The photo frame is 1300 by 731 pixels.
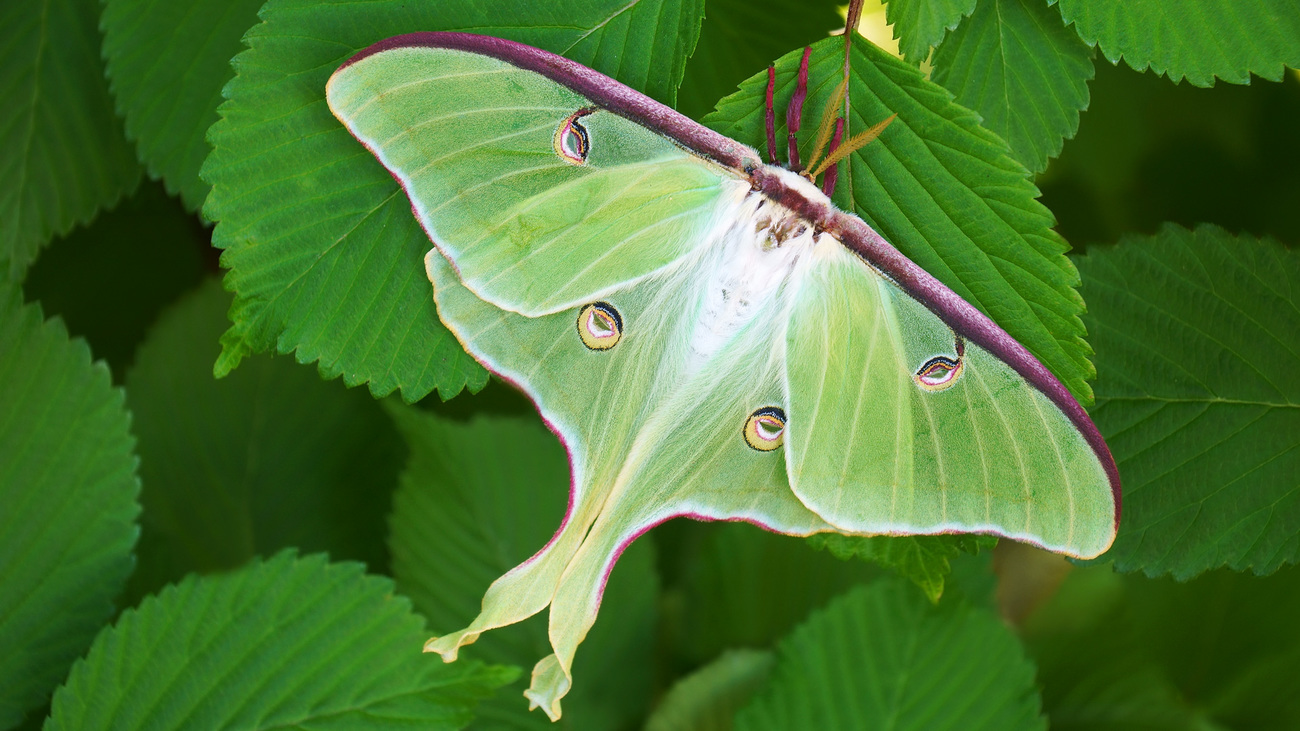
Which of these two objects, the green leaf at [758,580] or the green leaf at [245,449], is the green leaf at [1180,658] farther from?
the green leaf at [245,449]

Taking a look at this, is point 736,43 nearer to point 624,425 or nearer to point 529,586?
point 624,425

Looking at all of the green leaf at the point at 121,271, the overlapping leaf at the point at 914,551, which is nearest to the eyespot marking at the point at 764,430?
the overlapping leaf at the point at 914,551

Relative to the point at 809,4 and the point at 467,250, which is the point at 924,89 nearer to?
the point at 809,4

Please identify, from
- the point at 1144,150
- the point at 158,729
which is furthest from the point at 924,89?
the point at 1144,150

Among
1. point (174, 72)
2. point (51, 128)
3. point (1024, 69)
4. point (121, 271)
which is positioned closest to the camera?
point (1024, 69)

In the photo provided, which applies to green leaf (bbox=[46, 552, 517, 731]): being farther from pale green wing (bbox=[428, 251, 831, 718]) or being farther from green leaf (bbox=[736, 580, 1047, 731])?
green leaf (bbox=[736, 580, 1047, 731])

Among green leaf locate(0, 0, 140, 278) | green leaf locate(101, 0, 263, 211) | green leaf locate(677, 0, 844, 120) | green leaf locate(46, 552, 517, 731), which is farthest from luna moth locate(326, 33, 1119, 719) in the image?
green leaf locate(0, 0, 140, 278)

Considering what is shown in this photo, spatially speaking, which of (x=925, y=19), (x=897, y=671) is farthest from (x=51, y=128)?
(x=897, y=671)
